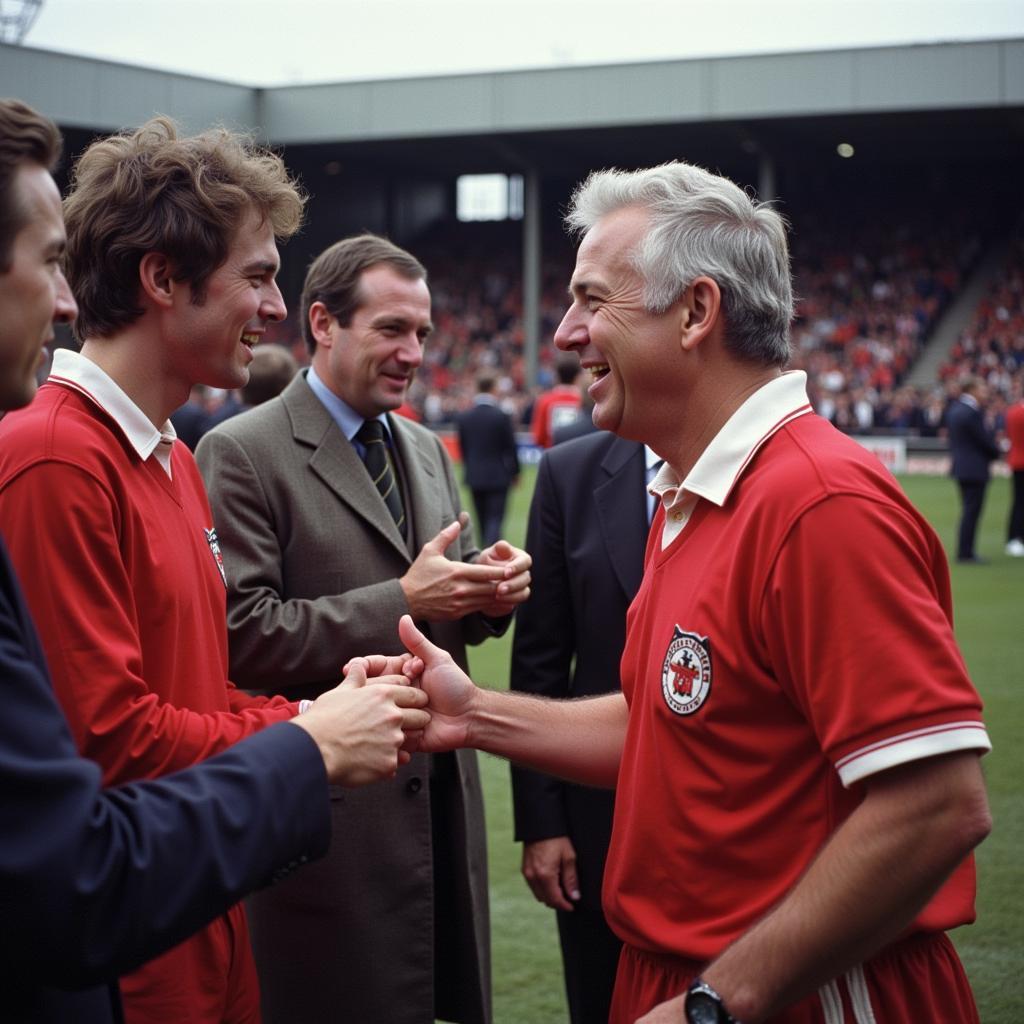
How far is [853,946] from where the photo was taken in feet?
5.99

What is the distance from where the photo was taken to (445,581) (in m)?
3.40

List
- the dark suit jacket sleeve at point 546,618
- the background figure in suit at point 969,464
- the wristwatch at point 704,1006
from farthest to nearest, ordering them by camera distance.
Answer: the background figure in suit at point 969,464, the dark suit jacket sleeve at point 546,618, the wristwatch at point 704,1006

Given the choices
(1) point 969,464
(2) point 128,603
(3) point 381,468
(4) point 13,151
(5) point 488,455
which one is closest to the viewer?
(4) point 13,151

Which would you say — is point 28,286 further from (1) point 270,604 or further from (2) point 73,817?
(1) point 270,604

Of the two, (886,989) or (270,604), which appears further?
(270,604)

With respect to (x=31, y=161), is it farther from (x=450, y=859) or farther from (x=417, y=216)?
(x=417, y=216)

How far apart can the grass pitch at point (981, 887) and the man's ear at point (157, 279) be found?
9.26 ft

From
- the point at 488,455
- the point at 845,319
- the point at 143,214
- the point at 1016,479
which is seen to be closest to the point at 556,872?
the point at 143,214

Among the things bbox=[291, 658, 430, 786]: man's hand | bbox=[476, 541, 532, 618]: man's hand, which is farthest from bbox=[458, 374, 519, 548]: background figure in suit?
bbox=[291, 658, 430, 786]: man's hand

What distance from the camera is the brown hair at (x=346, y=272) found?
3.95m

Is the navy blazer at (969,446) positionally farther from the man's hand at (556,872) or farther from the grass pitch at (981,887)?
the man's hand at (556,872)

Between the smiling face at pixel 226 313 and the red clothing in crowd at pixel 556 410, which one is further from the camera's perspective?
the red clothing in crowd at pixel 556 410

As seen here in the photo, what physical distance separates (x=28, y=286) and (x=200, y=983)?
4.70ft

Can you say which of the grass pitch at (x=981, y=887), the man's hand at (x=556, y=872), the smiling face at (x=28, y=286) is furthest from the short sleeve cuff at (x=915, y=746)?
the grass pitch at (x=981, y=887)
